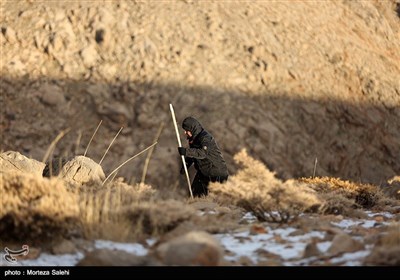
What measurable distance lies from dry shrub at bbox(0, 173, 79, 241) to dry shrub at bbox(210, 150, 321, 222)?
1848 mm

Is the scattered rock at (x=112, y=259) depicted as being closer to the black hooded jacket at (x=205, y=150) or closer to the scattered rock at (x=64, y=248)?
the scattered rock at (x=64, y=248)

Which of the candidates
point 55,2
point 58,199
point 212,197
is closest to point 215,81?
point 55,2

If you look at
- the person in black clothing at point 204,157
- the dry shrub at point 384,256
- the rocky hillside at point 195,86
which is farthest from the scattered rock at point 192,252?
the rocky hillside at point 195,86

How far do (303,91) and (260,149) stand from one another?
321 centimetres

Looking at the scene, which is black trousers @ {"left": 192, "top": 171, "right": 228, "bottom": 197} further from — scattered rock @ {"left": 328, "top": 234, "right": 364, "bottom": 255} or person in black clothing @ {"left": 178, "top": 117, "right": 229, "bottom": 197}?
scattered rock @ {"left": 328, "top": 234, "right": 364, "bottom": 255}

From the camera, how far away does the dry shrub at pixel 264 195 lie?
6281 millimetres

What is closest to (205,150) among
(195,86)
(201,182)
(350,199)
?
(201,182)

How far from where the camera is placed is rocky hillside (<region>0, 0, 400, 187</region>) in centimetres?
1944

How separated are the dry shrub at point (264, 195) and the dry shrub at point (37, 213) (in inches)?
72.7

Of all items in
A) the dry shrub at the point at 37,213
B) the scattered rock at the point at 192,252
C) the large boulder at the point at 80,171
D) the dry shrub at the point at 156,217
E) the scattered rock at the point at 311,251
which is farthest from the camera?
the large boulder at the point at 80,171

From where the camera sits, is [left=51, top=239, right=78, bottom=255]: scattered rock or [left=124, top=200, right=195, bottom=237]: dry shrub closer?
[left=51, top=239, right=78, bottom=255]: scattered rock

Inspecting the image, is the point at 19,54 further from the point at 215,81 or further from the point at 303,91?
the point at 303,91

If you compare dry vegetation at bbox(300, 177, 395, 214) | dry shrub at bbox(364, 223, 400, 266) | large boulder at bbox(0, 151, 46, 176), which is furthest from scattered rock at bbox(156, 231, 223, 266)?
large boulder at bbox(0, 151, 46, 176)

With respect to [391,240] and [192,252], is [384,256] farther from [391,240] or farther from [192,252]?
[192,252]
